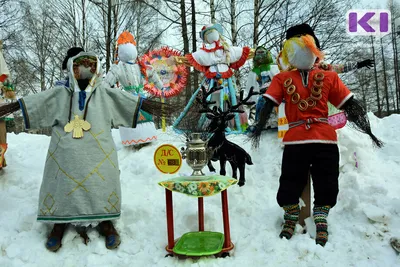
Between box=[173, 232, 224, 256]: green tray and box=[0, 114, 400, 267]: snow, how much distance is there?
68mm

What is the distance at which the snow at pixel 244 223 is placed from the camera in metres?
2.77

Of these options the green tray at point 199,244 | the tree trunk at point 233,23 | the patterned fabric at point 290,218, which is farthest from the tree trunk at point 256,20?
the green tray at point 199,244

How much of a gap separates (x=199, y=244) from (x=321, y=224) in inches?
41.6

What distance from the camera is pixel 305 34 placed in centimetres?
313

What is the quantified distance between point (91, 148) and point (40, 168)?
2443 mm

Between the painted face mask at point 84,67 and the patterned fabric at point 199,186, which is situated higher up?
the painted face mask at point 84,67

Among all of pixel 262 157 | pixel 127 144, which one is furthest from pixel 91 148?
pixel 127 144

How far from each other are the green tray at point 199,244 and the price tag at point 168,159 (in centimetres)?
70

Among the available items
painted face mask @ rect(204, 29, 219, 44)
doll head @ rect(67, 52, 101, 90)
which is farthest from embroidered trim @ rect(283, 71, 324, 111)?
painted face mask @ rect(204, 29, 219, 44)

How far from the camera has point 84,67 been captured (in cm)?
350

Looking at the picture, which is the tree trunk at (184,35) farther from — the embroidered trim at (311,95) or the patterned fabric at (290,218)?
the patterned fabric at (290,218)

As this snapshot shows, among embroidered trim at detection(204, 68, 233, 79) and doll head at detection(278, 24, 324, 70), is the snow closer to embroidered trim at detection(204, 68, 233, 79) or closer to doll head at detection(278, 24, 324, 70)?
doll head at detection(278, 24, 324, 70)

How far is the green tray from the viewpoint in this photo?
280 centimetres

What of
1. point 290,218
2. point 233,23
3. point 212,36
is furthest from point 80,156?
point 233,23
